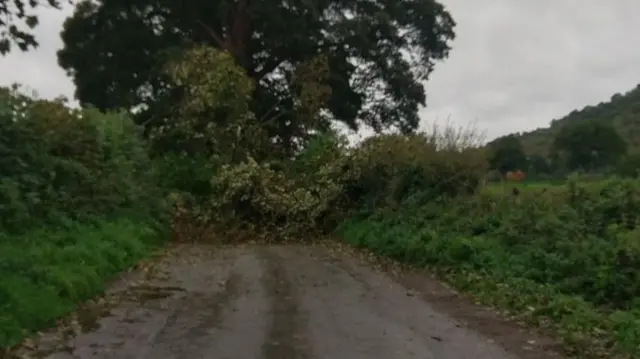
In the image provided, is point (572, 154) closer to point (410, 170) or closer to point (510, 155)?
point (510, 155)

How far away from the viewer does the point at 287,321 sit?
11.4 metres

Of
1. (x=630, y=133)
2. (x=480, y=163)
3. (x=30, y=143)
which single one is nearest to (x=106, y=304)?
(x=30, y=143)

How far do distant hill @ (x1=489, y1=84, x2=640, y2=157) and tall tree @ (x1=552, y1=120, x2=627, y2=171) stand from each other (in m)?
0.67

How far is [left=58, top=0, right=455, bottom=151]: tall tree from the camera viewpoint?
35.4m

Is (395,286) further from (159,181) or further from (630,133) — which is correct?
(630,133)

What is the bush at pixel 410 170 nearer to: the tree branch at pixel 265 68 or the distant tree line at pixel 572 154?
the distant tree line at pixel 572 154

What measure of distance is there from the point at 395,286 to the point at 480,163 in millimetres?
8477

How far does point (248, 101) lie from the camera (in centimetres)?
3300

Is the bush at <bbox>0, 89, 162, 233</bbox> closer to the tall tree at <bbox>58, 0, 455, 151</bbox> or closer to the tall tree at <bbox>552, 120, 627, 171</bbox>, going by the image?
the tall tree at <bbox>58, 0, 455, 151</bbox>

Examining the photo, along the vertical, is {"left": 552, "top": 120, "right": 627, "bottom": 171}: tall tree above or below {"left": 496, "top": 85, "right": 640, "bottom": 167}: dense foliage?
below

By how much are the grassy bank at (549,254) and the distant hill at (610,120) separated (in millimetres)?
15719

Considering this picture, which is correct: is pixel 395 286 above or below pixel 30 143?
below

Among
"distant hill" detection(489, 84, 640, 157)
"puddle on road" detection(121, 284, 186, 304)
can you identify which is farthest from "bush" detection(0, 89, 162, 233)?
"distant hill" detection(489, 84, 640, 157)

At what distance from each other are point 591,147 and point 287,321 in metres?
25.0
